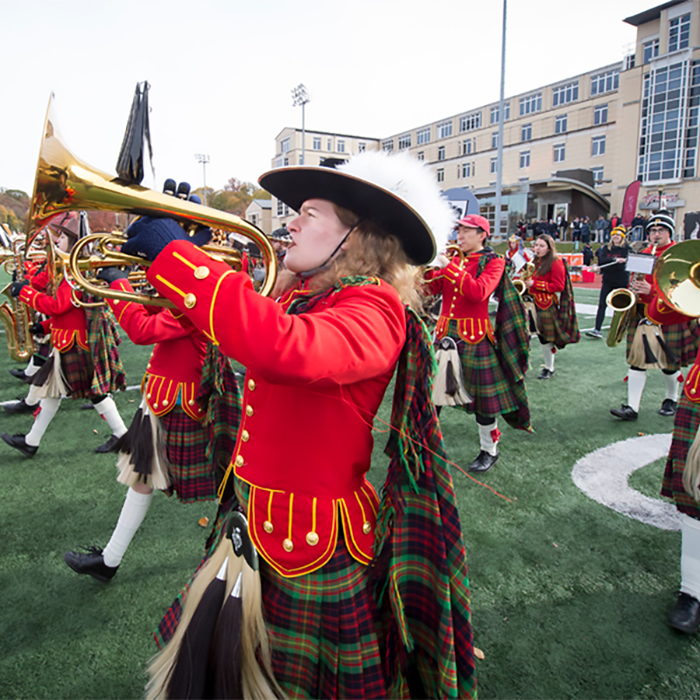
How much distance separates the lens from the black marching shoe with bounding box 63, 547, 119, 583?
8.80ft

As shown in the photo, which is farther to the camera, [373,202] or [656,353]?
[656,353]

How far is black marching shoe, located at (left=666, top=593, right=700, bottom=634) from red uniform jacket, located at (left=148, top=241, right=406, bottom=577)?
6.41 feet

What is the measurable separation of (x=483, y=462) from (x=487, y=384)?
66 centimetres

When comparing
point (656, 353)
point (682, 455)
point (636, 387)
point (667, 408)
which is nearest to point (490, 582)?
point (682, 455)

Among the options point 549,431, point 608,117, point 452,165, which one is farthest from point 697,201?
point 549,431

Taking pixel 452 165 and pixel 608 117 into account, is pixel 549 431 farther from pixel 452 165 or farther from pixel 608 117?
pixel 452 165

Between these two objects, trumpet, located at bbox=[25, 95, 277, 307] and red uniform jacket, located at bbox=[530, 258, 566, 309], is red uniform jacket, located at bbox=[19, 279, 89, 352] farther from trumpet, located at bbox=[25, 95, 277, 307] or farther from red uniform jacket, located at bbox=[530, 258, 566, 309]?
red uniform jacket, located at bbox=[530, 258, 566, 309]

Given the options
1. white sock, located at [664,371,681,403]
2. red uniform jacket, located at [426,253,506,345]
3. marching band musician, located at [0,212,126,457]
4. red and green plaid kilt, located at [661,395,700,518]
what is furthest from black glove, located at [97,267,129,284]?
white sock, located at [664,371,681,403]

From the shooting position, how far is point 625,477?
3.95 metres

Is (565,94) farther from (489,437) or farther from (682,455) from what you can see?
(682,455)

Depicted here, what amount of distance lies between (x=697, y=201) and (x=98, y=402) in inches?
1404

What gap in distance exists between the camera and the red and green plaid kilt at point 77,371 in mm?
4363

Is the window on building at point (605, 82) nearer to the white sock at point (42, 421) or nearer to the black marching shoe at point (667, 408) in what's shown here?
the black marching shoe at point (667, 408)

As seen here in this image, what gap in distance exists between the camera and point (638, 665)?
2.21 meters
